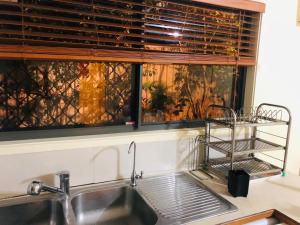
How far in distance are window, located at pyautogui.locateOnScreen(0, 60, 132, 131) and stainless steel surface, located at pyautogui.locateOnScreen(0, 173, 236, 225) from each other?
40 centimetres

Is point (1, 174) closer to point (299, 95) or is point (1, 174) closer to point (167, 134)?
point (167, 134)

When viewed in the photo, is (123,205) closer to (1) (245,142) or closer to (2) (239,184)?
(2) (239,184)

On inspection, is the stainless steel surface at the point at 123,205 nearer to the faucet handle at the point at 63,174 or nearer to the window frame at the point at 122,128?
the faucet handle at the point at 63,174

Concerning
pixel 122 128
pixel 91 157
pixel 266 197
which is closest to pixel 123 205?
pixel 91 157

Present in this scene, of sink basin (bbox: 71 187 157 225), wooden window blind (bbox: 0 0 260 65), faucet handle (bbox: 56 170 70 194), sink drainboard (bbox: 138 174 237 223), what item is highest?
wooden window blind (bbox: 0 0 260 65)

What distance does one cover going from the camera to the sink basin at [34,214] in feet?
4.57

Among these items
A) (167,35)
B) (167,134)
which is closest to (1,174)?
(167,134)

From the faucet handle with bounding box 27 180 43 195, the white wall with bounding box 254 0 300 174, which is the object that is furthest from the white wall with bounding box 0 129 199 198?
the white wall with bounding box 254 0 300 174

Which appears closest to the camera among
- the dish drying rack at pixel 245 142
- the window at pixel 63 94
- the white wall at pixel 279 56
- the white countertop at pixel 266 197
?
the white countertop at pixel 266 197

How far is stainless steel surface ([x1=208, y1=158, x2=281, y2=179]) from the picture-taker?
1.80 metres

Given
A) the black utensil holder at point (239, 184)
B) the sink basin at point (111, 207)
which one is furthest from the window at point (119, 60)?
the black utensil holder at point (239, 184)

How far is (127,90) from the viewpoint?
1770mm

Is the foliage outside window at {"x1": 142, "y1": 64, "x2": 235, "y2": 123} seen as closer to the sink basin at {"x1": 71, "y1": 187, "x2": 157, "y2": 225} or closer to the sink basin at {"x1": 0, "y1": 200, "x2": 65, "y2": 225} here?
the sink basin at {"x1": 71, "y1": 187, "x2": 157, "y2": 225}

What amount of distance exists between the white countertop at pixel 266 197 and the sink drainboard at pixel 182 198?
0.05m
